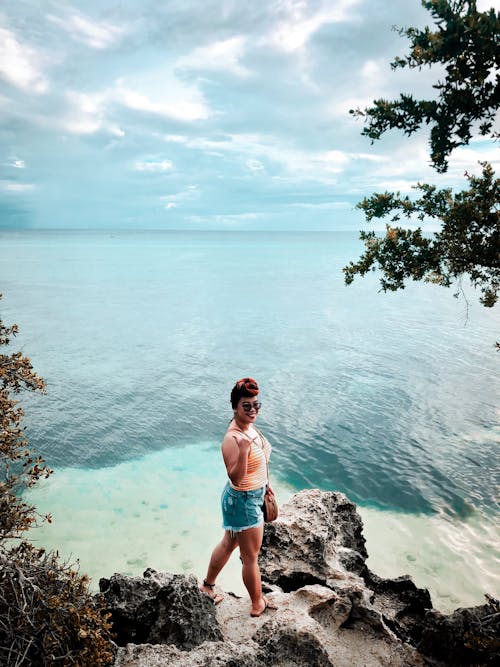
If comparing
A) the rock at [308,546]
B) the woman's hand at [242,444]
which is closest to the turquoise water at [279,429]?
the rock at [308,546]

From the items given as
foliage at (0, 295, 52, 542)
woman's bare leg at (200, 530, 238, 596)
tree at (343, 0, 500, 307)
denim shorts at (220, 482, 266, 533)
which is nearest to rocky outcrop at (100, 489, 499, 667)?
woman's bare leg at (200, 530, 238, 596)

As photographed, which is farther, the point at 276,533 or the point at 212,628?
the point at 276,533

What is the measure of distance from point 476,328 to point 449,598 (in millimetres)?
40031

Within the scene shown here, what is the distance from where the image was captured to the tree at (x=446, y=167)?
22.2ft

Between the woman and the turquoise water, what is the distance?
23.5ft

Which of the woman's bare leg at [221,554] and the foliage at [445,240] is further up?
the foliage at [445,240]

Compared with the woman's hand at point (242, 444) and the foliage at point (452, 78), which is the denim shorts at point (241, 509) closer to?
the woman's hand at point (242, 444)

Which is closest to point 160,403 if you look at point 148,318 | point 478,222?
point 478,222

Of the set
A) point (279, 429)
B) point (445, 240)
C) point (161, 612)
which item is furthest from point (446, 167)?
point (279, 429)

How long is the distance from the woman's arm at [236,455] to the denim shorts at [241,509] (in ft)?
0.83

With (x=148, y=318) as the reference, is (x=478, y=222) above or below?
above

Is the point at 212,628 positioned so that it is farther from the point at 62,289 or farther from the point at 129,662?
the point at 62,289

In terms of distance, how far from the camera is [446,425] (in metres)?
21.5

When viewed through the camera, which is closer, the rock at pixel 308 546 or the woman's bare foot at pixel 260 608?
the woman's bare foot at pixel 260 608
